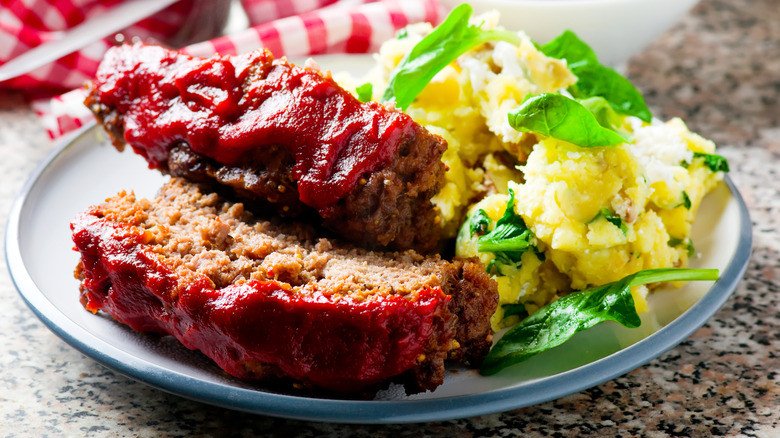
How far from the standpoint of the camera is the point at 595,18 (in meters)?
5.05

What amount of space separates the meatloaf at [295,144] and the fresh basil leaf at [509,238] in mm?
247

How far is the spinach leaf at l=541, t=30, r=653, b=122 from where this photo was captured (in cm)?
392

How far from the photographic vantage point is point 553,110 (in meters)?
3.10

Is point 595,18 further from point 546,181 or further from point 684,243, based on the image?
point 546,181

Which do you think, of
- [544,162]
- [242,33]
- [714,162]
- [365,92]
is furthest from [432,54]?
[242,33]

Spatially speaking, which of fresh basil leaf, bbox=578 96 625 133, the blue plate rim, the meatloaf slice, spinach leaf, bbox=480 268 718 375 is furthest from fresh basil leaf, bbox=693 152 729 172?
the meatloaf slice

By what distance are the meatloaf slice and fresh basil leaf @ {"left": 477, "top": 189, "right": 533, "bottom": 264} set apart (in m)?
0.29

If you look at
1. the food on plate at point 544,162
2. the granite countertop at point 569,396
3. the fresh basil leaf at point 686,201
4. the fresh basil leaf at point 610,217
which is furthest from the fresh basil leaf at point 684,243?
the fresh basil leaf at point 610,217

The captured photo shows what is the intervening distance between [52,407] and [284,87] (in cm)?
147

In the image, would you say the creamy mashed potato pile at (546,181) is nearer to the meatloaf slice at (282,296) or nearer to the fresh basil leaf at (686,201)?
the fresh basil leaf at (686,201)

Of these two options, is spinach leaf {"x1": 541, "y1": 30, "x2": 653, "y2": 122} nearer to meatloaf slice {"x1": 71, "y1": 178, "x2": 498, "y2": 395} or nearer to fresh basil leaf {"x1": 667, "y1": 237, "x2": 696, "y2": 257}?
fresh basil leaf {"x1": 667, "y1": 237, "x2": 696, "y2": 257}

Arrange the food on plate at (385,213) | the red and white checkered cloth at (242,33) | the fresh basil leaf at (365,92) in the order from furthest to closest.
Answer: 1. the red and white checkered cloth at (242,33)
2. the fresh basil leaf at (365,92)
3. the food on plate at (385,213)

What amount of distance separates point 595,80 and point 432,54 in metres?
0.92

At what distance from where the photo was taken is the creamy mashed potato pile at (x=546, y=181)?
10.3 ft
